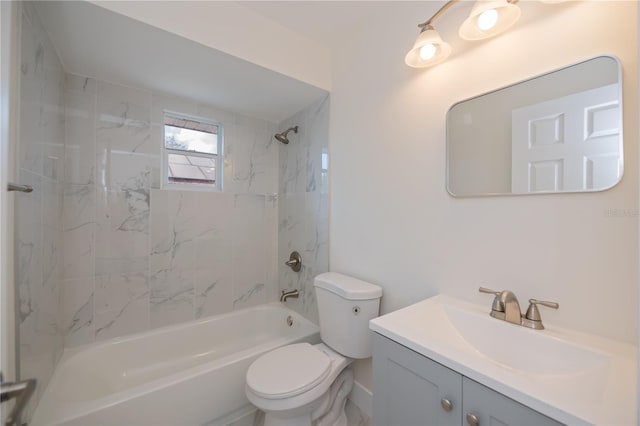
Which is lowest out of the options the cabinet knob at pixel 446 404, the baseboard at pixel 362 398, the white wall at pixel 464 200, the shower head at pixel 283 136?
the baseboard at pixel 362 398

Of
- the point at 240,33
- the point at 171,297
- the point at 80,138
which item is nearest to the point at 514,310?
the point at 240,33

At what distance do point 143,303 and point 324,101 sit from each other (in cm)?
208

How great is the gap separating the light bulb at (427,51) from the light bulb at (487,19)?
0.68 ft

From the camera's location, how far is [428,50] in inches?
45.9

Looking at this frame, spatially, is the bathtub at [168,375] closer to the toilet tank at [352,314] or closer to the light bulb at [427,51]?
the toilet tank at [352,314]

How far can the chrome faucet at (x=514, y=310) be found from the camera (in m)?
0.89

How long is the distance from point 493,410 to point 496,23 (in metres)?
1.31

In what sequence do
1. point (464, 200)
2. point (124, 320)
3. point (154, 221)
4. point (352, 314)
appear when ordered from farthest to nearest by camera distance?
1. point (154, 221)
2. point (124, 320)
3. point (352, 314)
4. point (464, 200)

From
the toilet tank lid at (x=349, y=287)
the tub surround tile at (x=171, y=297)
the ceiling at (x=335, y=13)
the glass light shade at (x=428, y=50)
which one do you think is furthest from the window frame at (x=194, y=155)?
the glass light shade at (x=428, y=50)

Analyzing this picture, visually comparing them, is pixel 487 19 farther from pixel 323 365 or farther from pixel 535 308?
pixel 323 365

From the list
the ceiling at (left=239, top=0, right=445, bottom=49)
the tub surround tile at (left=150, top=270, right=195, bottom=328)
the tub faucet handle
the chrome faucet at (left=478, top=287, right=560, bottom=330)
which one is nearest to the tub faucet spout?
the chrome faucet at (left=478, top=287, right=560, bottom=330)

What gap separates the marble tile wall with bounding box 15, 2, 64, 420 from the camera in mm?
1011

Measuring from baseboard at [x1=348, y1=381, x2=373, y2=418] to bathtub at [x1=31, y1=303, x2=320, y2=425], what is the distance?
39cm

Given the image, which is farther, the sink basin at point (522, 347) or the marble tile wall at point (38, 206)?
the marble tile wall at point (38, 206)
